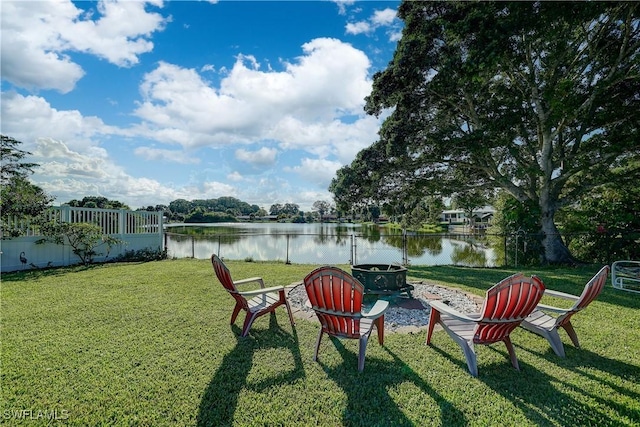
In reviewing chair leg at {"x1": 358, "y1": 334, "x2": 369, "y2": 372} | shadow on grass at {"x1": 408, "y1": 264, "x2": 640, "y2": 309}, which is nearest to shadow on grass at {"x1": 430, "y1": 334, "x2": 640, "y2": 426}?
chair leg at {"x1": 358, "y1": 334, "x2": 369, "y2": 372}

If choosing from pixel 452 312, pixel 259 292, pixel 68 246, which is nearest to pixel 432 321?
pixel 452 312

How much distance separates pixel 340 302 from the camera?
2754 mm

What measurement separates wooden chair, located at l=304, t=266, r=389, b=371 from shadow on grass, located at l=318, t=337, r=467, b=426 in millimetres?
162

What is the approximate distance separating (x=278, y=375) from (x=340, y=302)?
0.84m

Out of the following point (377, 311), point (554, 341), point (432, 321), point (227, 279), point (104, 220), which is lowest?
point (554, 341)

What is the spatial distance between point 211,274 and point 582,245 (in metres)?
12.2

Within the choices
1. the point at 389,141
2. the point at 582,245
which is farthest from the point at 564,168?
the point at 389,141

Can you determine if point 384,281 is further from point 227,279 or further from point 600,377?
point 600,377

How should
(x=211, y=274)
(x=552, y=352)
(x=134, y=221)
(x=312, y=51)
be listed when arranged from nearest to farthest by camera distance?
(x=552, y=352) → (x=211, y=274) → (x=312, y=51) → (x=134, y=221)

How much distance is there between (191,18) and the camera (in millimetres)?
7199

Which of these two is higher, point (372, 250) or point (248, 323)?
point (248, 323)

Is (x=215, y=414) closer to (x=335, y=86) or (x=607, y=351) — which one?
(x=607, y=351)

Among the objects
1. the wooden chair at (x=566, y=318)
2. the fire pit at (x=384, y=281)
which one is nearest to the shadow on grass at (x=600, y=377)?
the wooden chair at (x=566, y=318)

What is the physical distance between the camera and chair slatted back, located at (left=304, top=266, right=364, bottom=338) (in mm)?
2732
